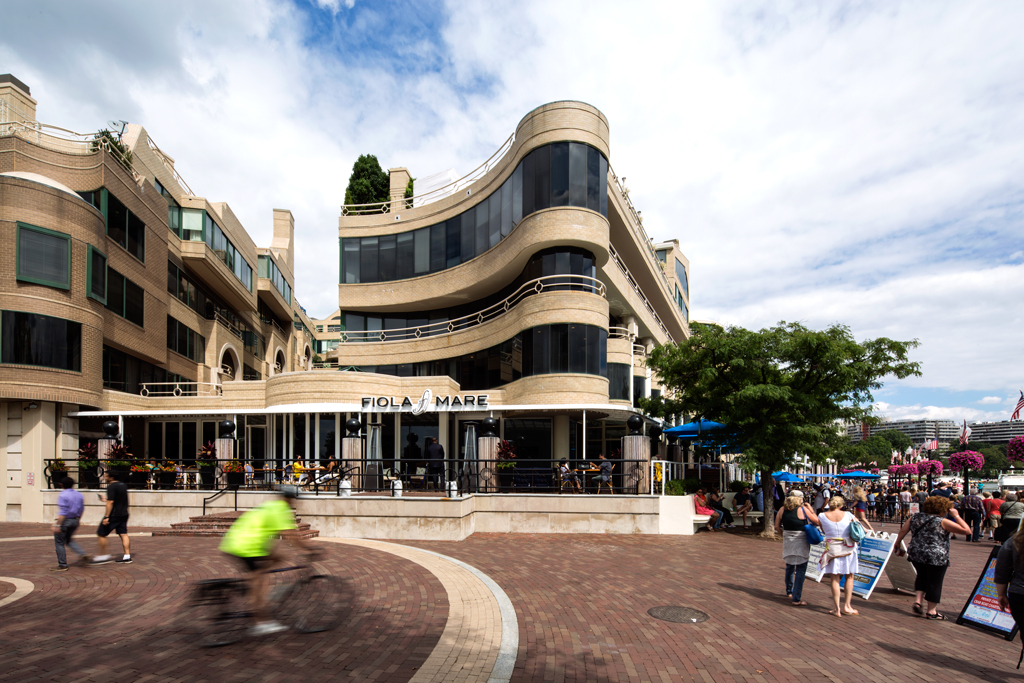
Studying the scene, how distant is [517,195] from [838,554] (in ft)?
60.8

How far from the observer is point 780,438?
56.1 ft

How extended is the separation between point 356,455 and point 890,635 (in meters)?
13.3

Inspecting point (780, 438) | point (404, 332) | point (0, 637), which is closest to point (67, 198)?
point (404, 332)

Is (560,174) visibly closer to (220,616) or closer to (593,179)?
(593,179)

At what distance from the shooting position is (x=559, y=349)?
21578mm

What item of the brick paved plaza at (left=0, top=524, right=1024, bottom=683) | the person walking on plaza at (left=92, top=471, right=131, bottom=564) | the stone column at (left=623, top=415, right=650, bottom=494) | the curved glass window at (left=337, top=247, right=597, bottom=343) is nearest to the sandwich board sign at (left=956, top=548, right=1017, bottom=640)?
the brick paved plaza at (left=0, top=524, right=1024, bottom=683)

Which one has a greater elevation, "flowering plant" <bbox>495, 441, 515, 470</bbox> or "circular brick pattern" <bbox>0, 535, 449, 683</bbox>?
"flowering plant" <bbox>495, 441, 515, 470</bbox>

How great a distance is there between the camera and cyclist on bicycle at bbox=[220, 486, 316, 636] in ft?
22.3

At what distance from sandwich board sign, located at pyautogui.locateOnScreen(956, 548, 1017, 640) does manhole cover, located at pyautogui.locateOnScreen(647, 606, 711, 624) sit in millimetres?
3357

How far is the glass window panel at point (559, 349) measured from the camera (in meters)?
21.4

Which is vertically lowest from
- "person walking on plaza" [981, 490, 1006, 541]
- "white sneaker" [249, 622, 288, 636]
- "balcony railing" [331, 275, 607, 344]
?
"person walking on plaza" [981, 490, 1006, 541]

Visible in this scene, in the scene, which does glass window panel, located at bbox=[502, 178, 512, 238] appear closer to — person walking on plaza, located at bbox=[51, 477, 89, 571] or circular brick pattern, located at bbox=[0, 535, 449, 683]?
circular brick pattern, located at bbox=[0, 535, 449, 683]

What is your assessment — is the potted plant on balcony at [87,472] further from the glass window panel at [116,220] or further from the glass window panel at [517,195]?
the glass window panel at [517,195]

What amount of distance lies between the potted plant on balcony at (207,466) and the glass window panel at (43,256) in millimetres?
8603
